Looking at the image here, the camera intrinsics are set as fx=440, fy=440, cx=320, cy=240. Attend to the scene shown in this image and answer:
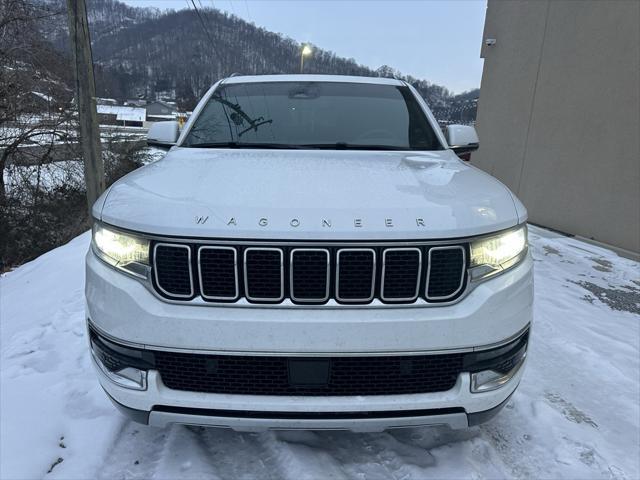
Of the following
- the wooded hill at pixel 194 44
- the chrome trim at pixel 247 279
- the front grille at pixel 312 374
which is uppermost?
the wooded hill at pixel 194 44

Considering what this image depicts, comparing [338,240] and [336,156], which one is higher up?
[336,156]

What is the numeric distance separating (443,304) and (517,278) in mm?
400

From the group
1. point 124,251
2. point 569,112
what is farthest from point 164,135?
point 569,112

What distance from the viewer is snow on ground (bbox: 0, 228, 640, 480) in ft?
6.87

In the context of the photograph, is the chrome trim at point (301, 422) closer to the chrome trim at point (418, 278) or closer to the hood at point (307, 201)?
A: the chrome trim at point (418, 278)

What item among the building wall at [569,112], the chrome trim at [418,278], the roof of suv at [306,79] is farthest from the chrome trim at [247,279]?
the building wall at [569,112]

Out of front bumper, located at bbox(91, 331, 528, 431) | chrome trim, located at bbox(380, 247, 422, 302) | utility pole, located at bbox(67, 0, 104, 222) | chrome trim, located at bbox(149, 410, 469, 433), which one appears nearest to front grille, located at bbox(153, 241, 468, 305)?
chrome trim, located at bbox(380, 247, 422, 302)

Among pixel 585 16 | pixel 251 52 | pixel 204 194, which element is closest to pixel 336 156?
pixel 204 194

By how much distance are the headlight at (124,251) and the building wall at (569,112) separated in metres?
7.08

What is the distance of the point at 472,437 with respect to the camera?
2.34m

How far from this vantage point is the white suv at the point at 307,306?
172 cm

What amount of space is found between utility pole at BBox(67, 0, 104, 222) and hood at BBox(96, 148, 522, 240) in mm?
5347

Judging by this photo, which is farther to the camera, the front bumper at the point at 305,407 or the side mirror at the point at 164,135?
the side mirror at the point at 164,135

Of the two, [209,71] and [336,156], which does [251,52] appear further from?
[336,156]
